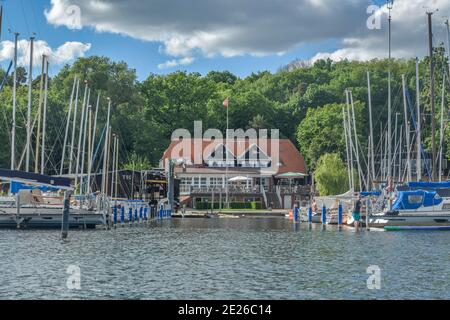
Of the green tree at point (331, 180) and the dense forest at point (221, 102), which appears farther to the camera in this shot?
the dense forest at point (221, 102)

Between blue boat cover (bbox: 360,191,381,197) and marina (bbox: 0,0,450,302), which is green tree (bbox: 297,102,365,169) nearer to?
marina (bbox: 0,0,450,302)

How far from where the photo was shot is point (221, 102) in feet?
387

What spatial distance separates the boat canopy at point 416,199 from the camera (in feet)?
159

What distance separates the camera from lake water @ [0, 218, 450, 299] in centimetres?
2117

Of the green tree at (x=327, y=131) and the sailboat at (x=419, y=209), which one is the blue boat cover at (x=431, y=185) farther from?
the green tree at (x=327, y=131)

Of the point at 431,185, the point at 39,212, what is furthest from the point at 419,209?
the point at 39,212

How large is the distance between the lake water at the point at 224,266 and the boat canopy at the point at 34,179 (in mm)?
4011

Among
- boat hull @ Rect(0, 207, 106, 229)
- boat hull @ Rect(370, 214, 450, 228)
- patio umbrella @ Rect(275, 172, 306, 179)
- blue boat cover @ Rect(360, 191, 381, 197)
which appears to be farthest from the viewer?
patio umbrella @ Rect(275, 172, 306, 179)

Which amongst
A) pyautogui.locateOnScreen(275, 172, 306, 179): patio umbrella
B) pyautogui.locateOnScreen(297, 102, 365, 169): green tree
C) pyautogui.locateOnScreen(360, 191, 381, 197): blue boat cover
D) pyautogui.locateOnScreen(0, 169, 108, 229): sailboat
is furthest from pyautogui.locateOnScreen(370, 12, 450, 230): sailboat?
pyautogui.locateOnScreen(297, 102, 365, 169): green tree

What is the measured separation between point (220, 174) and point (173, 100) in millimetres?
21296

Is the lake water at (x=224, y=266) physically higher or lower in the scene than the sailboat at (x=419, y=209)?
lower

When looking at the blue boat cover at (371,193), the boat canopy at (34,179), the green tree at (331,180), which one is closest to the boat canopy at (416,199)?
the blue boat cover at (371,193)

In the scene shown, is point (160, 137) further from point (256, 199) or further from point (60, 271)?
point (60, 271)

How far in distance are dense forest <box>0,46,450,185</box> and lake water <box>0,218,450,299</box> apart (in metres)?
51.0
